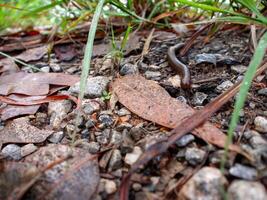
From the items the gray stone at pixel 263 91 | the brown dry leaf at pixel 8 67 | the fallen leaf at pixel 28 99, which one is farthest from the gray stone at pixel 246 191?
the brown dry leaf at pixel 8 67

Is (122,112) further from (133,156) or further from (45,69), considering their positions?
(45,69)

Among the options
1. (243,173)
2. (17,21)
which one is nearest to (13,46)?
(17,21)

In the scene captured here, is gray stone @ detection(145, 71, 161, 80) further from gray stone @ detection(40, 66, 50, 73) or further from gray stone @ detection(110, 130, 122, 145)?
gray stone @ detection(40, 66, 50, 73)

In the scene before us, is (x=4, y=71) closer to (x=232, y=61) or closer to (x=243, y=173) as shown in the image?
(x=232, y=61)

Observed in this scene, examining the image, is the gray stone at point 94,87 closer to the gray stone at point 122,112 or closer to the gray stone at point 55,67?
the gray stone at point 122,112

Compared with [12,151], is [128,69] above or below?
above

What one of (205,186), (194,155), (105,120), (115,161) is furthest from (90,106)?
(205,186)

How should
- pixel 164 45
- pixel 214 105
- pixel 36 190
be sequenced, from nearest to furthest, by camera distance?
pixel 36 190, pixel 214 105, pixel 164 45
